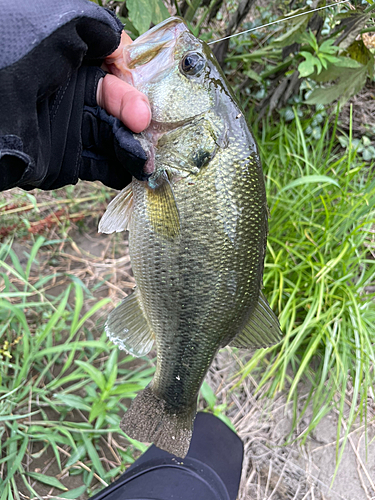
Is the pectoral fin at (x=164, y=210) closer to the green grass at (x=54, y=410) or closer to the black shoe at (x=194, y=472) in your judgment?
the green grass at (x=54, y=410)

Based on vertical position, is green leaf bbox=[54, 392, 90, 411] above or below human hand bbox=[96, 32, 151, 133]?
below

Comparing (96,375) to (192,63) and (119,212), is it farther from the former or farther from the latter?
(192,63)

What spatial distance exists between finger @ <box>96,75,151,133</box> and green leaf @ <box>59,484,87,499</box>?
6.41 ft

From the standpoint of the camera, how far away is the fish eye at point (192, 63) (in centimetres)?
130

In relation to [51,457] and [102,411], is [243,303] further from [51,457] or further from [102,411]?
[51,457]

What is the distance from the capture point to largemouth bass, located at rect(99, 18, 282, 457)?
4.19 feet

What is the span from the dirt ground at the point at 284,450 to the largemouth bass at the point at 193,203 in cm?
125

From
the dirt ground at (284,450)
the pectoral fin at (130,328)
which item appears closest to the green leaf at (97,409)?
the pectoral fin at (130,328)

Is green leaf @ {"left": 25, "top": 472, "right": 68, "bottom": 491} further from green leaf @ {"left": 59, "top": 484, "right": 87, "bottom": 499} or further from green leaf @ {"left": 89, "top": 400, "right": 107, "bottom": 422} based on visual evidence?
green leaf @ {"left": 89, "top": 400, "right": 107, "bottom": 422}

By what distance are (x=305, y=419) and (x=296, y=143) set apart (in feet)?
7.26

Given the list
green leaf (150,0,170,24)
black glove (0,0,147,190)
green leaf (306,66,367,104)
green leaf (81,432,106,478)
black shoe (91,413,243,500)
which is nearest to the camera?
black glove (0,0,147,190)

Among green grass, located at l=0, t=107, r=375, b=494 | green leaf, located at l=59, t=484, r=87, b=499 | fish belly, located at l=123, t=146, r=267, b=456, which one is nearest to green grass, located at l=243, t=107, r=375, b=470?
green grass, located at l=0, t=107, r=375, b=494

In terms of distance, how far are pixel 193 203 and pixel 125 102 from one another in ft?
1.50

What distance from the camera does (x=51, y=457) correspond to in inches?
80.8
